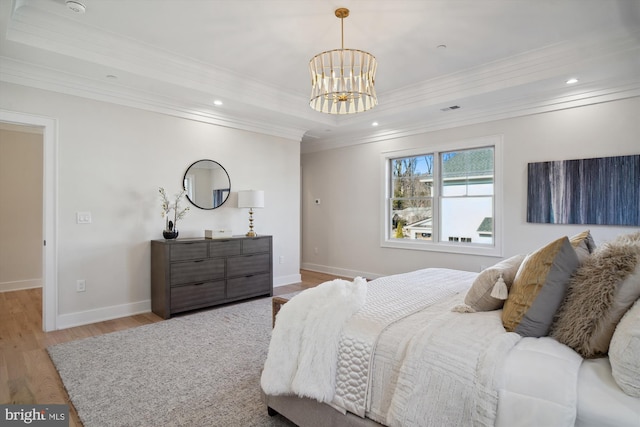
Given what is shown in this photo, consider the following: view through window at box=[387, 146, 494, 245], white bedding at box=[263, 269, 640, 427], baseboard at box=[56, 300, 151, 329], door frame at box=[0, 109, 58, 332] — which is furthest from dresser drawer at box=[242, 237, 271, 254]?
white bedding at box=[263, 269, 640, 427]

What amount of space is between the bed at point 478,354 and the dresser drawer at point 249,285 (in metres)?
2.59

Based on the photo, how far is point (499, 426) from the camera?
116 cm

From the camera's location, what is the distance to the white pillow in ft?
3.49

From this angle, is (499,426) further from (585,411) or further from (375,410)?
(375,410)

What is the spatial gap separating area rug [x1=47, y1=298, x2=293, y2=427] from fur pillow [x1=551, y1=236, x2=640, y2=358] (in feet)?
4.92

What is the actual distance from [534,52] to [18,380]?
208 inches

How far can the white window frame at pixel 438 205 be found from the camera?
448cm

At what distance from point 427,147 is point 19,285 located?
6459 millimetres

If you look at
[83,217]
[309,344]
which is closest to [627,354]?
[309,344]

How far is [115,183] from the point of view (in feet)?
12.8

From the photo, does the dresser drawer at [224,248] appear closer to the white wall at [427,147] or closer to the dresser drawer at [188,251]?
the dresser drawer at [188,251]

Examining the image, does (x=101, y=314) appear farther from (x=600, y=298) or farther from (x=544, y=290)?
(x=600, y=298)

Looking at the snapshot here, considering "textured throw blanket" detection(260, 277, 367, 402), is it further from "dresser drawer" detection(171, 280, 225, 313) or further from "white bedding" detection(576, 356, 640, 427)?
"dresser drawer" detection(171, 280, 225, 313)

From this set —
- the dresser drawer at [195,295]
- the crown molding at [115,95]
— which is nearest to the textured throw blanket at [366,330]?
the dresser drawer at [195,295]
